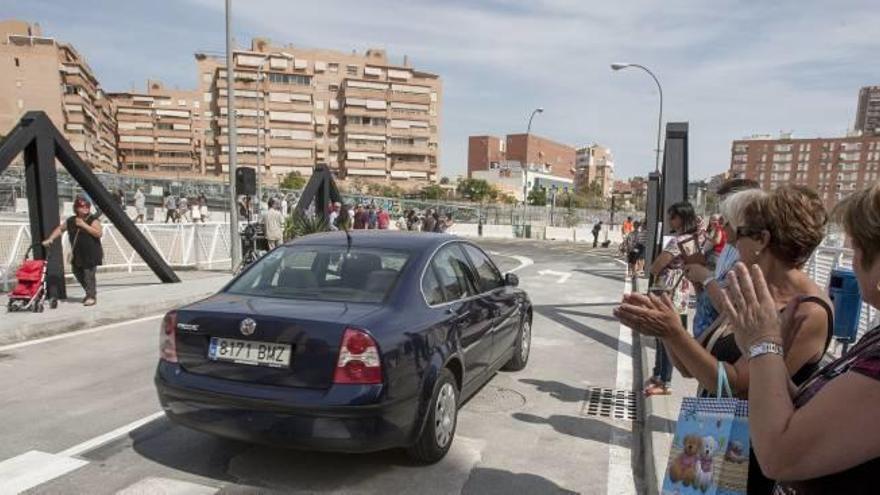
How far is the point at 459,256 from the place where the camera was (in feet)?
16.4

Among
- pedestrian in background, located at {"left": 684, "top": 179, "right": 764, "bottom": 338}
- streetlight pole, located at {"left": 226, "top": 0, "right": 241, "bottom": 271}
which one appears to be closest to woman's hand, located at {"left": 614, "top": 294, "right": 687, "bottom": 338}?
pedestrian in background, located at {"left": 684, "top": 179, "right": 764, "bottom": 338}

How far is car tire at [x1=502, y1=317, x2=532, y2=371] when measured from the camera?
6213 millimetres

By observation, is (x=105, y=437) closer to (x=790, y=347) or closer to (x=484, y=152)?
(x=790, y=347)

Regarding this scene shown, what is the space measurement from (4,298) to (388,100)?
10714 cm

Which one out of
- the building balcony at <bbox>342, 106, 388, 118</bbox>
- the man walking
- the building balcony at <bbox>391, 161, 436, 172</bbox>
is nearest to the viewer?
the man walking

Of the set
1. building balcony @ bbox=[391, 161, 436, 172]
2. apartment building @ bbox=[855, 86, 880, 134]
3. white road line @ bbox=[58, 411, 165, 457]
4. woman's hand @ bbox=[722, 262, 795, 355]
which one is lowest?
white road line @ bbox=[58, 411, 165, 457]

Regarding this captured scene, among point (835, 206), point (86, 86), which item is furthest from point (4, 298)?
point (86, 86)

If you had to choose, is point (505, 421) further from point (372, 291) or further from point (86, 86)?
point (86, 86)

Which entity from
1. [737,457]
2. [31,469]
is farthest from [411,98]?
[737,457]

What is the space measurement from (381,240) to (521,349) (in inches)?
98.4

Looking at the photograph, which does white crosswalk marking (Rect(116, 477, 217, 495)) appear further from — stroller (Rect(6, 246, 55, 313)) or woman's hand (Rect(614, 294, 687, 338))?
stroller (Rect(6, 246, 55, 313))

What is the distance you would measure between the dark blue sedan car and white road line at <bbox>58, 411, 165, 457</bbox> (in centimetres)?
85

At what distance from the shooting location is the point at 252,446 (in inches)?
162

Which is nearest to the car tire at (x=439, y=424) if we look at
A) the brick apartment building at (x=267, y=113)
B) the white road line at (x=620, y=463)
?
the white road line at (x=620, y=463)
